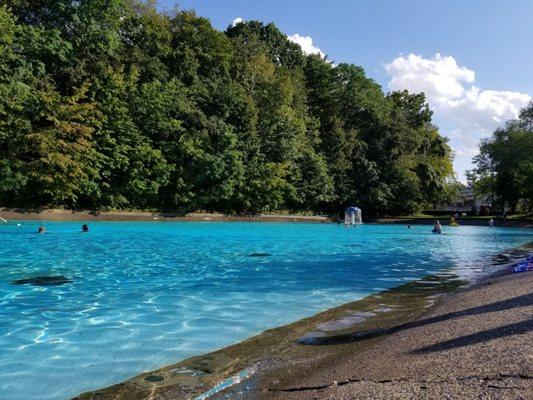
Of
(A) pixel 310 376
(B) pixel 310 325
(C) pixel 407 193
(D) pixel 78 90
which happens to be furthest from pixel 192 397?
(C) pixel 407 193

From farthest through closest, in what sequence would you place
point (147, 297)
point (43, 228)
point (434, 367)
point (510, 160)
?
point (510, 160) → point (43, 228) → point (147, 297) → point (434, 367)

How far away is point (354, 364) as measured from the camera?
4016 millimetres

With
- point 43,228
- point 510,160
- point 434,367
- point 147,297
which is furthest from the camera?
point 510,160

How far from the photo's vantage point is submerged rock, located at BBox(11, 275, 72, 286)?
9.30m

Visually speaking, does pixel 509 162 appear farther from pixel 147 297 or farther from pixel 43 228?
pixel 147 297

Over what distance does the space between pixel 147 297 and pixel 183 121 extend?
31.9 meters

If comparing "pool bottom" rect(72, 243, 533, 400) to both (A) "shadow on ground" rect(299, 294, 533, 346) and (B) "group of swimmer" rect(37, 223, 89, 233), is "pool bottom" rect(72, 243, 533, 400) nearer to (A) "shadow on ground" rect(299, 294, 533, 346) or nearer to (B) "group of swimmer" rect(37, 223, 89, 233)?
(A) "shadow on ground" rect(299, 294, 533, 346)

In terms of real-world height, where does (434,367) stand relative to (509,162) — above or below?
below

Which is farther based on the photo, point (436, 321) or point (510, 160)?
point (510, 160)

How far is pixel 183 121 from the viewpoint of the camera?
38594 mm

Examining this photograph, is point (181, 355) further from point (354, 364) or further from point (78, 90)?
point (78, 90)

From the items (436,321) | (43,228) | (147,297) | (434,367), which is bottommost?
(147,297)

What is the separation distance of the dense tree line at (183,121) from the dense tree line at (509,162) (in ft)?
23.8

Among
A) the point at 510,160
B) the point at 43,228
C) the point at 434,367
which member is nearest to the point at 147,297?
the point at 434,367
